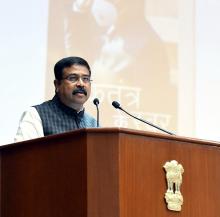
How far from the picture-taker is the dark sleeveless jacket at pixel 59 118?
2.93m

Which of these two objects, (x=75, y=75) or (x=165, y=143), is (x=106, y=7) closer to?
(x=75, y=75)

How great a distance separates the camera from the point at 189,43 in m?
4.16

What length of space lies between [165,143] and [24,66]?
1.47 m

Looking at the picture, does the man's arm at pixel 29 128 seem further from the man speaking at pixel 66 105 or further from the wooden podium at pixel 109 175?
the wooden podium at pixel 109 175

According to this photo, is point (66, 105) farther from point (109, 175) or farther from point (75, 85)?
point (109, 175)

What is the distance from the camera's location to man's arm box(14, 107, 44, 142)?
2.85 meters

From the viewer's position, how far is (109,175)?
2209mm

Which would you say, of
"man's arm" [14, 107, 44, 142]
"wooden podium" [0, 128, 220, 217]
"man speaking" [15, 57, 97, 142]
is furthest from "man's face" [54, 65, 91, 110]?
"wooden podium" [0, 128, 220, 217]

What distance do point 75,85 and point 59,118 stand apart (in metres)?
0.16

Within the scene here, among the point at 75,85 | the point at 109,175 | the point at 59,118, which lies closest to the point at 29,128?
the point at 59,118

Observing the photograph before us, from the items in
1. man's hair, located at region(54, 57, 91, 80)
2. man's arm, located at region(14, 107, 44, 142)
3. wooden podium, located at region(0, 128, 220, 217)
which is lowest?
wooden podium, located at region(0, 128, 220, 217)

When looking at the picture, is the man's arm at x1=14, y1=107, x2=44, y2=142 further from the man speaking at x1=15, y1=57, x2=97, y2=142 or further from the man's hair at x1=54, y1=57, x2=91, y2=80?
the man's hair at x1=54, y1=57, x2=91, y2=80

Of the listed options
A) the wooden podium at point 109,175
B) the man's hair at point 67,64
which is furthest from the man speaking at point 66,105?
the wooden podium at point 109,175

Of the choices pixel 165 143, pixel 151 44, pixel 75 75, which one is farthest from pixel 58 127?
pixel 151 44
